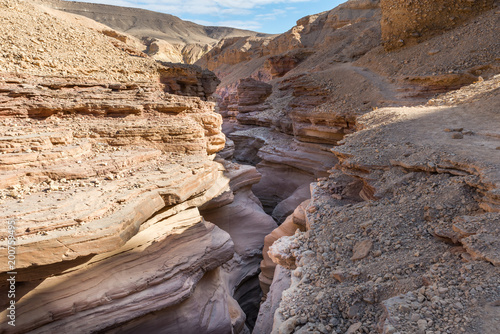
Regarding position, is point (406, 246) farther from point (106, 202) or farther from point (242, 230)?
point (242, 230)

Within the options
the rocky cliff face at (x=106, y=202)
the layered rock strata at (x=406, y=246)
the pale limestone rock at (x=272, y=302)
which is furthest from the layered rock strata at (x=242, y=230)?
the layered rock strata at (x=406, y=246)

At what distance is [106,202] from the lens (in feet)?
15.5

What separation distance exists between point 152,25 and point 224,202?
66849 mm

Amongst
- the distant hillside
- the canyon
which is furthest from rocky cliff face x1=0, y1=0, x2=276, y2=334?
the distant hillside

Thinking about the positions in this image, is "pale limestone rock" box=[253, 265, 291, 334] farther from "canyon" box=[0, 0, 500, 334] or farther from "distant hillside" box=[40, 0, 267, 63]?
"distant hillside" box=[40, 0, 267, 63]

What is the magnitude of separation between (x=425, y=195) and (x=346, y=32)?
79.7ft

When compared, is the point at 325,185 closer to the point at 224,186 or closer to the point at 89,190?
the point at 224,186

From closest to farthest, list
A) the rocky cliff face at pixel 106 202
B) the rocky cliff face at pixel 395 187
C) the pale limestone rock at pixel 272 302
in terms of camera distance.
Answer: the rocky cliff face at pixel 395 187, the rocky cliff face at pixel 106 202, the pale limestone rock at pixel 272 302

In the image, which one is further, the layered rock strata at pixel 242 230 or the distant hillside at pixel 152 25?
the distant hillside at pixel 152 25

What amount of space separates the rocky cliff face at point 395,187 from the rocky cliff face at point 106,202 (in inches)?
63.3

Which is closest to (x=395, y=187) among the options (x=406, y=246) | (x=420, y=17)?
(x=406, y=246)

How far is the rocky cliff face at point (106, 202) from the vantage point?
4371mm

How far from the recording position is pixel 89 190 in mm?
4969

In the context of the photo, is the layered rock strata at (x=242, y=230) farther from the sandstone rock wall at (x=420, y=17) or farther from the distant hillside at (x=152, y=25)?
the distant hillside at (x=152, y=25)
